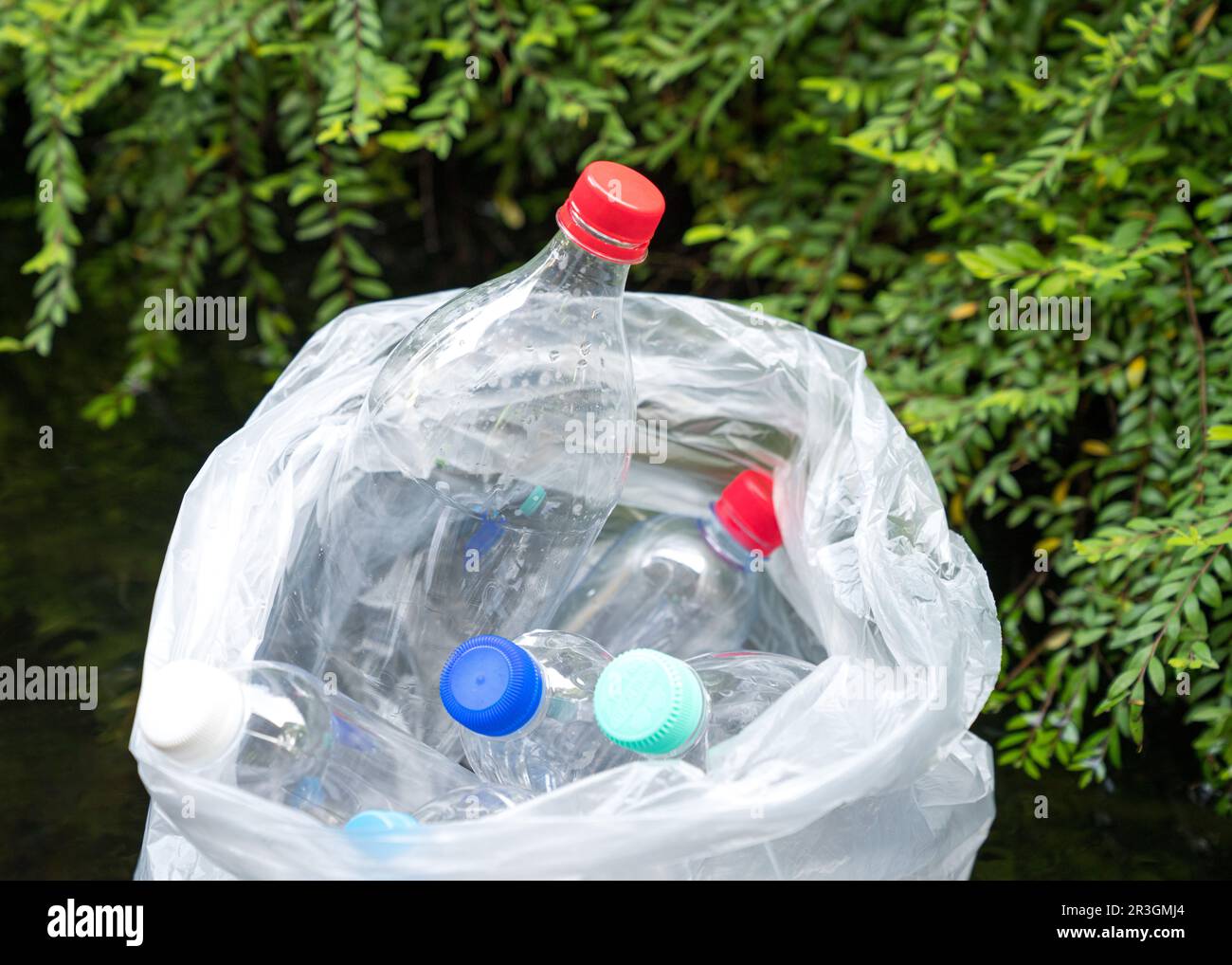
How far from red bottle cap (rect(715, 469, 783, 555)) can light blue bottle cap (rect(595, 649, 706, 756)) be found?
9.0 inches

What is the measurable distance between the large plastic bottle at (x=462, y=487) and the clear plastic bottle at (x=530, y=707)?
0.24 ft

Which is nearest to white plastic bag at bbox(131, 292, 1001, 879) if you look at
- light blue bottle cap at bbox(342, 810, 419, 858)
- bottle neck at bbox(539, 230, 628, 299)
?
light blue bottle cap at bbox(342, 810, 419, 858)

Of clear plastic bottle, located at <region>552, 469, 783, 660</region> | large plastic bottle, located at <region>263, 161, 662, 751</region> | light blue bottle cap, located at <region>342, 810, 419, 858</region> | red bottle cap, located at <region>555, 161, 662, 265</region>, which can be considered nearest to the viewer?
light blue bottle cap, located at <region>342, 810, 419, 858</region>

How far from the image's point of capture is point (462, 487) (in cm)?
87

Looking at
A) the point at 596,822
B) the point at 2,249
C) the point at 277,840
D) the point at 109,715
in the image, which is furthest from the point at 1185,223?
the point at 2,249

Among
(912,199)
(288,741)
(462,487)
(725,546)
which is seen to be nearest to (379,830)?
(288,741)

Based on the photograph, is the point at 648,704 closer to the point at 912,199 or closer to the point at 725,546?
the point at 725,546

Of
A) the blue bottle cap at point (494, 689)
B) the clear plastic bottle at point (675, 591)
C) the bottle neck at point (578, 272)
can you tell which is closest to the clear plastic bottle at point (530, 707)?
the blue bottle cap at point (494, 689)

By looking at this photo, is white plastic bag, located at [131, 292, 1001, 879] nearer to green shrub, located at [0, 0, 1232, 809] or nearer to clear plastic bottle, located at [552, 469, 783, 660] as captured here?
clear plastic bottle, located at [552, 469, 783, 660]

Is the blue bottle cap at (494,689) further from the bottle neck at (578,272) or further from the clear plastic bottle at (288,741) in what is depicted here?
the bottle neck at (578,272)

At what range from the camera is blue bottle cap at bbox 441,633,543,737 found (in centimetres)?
70

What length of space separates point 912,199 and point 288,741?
0.84 m

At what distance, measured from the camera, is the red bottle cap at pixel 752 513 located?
0.91 meters
